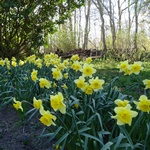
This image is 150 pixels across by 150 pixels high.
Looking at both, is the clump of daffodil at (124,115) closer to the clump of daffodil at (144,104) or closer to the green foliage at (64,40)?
the clump of daffodil at (144,104)

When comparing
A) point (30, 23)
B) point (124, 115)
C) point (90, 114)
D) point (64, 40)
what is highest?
point (30, 23)

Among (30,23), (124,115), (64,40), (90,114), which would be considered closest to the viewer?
(124,115)

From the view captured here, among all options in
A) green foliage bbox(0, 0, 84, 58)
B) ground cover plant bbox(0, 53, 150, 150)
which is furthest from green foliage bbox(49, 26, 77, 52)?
ground cover plant bbox(0, 53, 150, 150)

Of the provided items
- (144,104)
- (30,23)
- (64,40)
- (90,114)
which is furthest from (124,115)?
(64,40)

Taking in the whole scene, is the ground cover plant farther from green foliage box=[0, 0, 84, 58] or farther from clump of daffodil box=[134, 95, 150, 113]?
green foliage box=[0, 0, 84, 58]

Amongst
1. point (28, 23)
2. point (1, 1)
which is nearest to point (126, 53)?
point (28, 23)

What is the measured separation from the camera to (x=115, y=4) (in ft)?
48.6

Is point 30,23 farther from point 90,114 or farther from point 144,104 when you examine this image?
point 144,104

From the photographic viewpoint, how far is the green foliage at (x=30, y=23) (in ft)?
19.4

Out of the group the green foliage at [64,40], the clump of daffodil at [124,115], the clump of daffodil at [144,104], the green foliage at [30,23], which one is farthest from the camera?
the green foliage at [64,40]

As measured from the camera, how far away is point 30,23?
620cm

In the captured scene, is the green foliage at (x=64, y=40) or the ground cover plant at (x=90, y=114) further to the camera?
the green foliage at (x=64, y=40)

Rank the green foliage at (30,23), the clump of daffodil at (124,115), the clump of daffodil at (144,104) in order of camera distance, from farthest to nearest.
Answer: the green foliage at (30,23)
the clump of daffodil at (144,104)
the clump of daffodil at (124,115)

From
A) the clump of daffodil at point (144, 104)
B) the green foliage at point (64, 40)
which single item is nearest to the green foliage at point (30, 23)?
the green foliage at point (64, 40)
